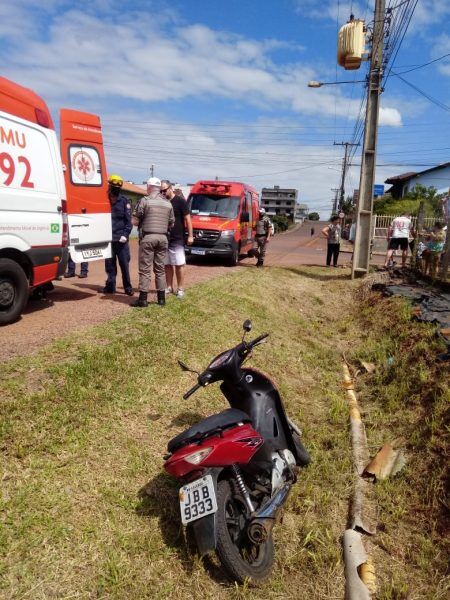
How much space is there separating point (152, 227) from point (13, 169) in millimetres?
1697

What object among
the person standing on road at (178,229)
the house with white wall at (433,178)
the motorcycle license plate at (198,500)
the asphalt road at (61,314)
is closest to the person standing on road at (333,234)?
the asphalt road at (61,314)

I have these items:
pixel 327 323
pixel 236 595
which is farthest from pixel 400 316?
pixel 236 595

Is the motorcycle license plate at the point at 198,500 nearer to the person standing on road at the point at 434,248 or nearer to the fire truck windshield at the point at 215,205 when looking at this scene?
the person standing on road at the point at 434,248

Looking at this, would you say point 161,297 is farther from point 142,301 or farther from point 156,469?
point 156,469

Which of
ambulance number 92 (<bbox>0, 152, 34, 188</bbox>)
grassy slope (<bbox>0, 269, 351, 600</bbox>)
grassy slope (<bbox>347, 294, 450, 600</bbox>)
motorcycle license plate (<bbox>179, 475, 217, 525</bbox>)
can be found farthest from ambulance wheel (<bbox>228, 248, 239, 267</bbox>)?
motorcycle license plate (<bbox>179, 475, 217, 525</bbox>)

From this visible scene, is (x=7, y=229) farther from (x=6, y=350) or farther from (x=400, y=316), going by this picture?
(x=400, y=316)

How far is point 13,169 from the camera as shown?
16.2 feet

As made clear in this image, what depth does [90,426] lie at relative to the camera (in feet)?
11.5

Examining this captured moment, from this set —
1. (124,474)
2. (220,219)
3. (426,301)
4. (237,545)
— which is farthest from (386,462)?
(220,219)

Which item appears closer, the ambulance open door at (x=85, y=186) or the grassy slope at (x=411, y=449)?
the grassy slope at (x=411, y=449)

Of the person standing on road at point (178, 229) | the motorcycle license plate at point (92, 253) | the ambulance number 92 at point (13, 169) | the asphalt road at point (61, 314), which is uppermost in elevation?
the ambulance number 92 at point (13, 169)

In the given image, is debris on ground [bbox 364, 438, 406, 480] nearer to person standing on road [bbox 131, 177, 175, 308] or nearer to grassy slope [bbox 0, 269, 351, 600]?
grassy slope [bbox 0, 269, 351, 600]

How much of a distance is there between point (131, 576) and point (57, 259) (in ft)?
14.0

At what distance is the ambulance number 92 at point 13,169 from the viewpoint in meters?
4.81
